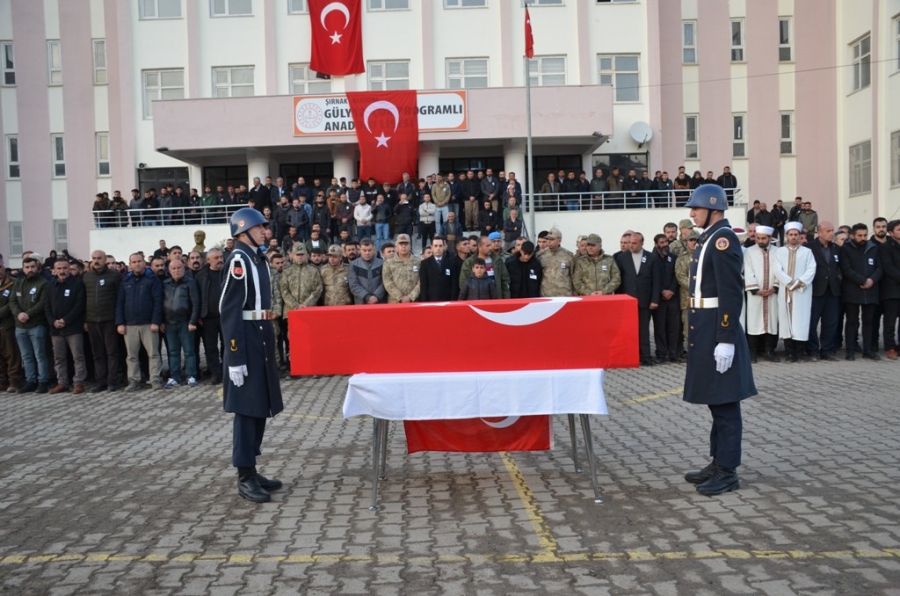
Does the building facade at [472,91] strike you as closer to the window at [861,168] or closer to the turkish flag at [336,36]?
the window at [861,168]

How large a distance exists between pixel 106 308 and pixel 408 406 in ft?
29.1

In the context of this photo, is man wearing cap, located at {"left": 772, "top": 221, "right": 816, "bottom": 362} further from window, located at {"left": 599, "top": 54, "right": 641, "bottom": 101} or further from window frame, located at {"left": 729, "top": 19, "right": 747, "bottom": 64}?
window frame, located at {"left": 729, "top": 19, "right": 747, "bottom": 64}

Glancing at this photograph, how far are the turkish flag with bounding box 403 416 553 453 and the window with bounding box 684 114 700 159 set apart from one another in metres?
28.5

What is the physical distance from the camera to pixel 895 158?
27.2 metres

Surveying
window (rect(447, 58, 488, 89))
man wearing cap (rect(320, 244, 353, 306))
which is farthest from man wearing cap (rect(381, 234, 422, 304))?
window (rect(447, 58, 488, 89))

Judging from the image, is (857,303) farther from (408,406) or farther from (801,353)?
(408,406)

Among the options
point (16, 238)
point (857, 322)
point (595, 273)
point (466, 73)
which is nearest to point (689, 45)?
point (466, 73)

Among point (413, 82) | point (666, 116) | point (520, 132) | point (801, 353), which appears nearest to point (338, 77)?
point (413, 82)

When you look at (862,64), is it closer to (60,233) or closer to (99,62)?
(99,62)

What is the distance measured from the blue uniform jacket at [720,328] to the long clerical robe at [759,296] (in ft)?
24.6

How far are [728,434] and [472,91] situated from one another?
23923 millimetres

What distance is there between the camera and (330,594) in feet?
14.8

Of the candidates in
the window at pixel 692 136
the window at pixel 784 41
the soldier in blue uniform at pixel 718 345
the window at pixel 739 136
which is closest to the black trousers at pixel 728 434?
the soldier in blue uniform at pixel 718 345

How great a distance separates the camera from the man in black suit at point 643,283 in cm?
1339
